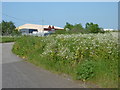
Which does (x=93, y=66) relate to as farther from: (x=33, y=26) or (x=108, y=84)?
(x=33, y=26)

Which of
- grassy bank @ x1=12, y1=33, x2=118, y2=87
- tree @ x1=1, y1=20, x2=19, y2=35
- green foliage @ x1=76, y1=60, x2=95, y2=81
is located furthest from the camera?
tree @ x1=1, y1=20, x2=19, y2=35

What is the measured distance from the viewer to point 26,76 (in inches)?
244

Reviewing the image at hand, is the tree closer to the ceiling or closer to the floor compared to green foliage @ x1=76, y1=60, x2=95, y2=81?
closer to the ceiling

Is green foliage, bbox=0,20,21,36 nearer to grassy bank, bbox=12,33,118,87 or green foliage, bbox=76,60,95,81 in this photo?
grassy bank, bbox=12,33,118,87

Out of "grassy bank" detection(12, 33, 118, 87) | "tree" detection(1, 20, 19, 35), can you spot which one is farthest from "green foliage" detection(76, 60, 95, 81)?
"tree" detection(1, 20, 19, 35)

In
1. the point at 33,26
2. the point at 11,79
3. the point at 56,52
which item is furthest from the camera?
the point at 33,26

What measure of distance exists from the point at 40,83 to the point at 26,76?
112 cm

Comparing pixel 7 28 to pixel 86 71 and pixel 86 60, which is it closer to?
pixel 86 60

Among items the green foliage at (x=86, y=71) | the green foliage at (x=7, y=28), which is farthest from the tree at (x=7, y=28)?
the green foliage at (x=86, y=71)

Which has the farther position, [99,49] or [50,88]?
[99,49]

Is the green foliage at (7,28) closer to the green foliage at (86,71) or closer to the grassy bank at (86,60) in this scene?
the grassy bank at (86,60)

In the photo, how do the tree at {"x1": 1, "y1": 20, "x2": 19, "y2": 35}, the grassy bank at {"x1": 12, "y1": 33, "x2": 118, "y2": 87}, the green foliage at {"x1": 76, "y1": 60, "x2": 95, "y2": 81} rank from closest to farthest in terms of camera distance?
1. the grassy bank at {"x1": 12, "y1": 33, "x2": 118, "y2": 87}
2. the green foliage at {"x1": 76, "y1": 60, "x2": 95, "y2": 81}
3. the tree at {"x1": 1, "y1": 20, "x2": 19, "y2": 35}

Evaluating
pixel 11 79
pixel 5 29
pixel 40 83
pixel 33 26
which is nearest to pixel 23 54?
pixel 11 79

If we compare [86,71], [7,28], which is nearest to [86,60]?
[86,71]
